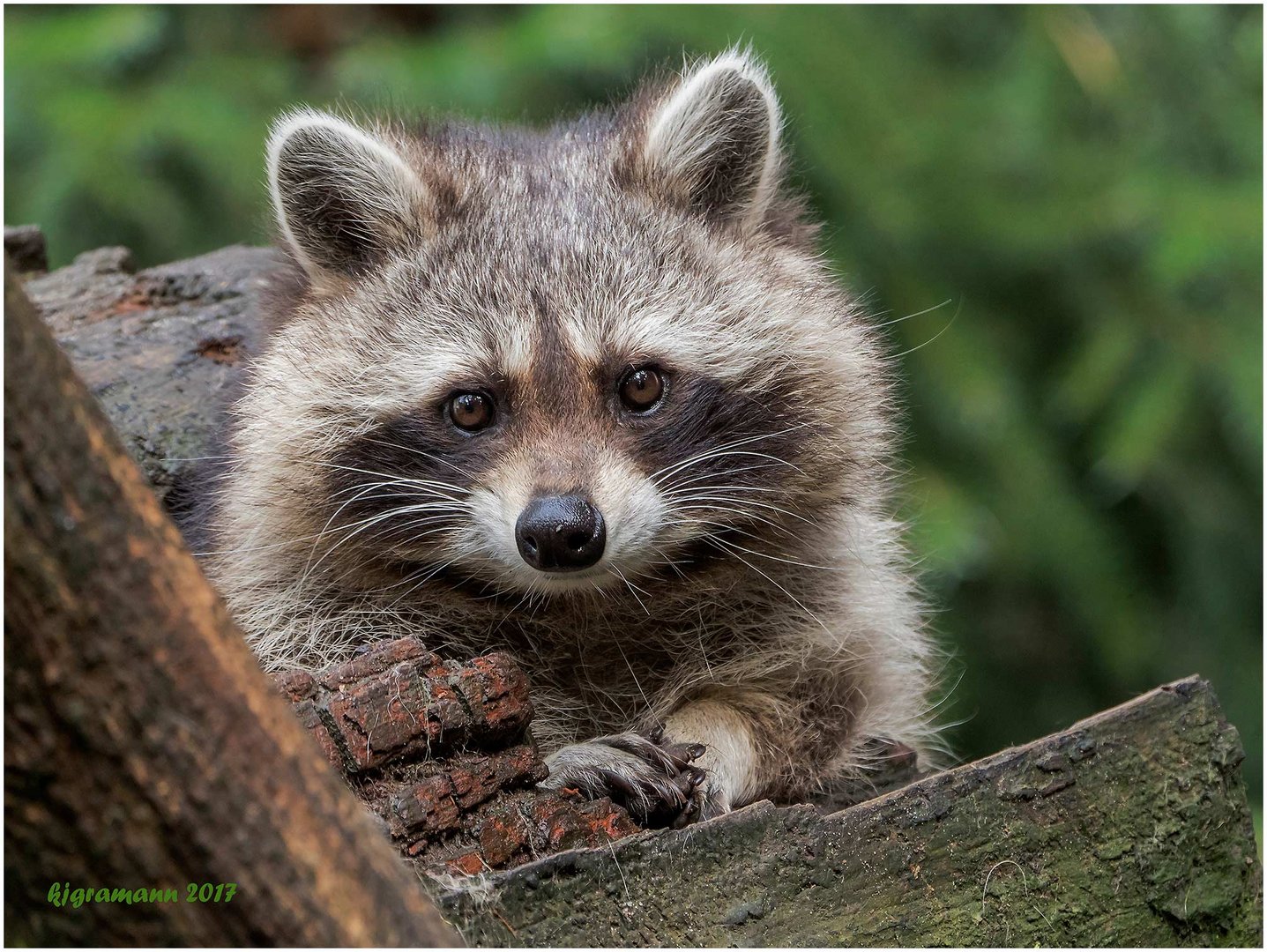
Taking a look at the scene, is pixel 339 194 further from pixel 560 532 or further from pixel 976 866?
pixel 976 866

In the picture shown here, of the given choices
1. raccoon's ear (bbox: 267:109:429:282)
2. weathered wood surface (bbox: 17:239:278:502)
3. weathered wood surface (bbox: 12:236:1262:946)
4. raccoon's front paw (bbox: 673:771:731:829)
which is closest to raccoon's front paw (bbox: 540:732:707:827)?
raccoon's front paw (bbox: 673:771:731:829)

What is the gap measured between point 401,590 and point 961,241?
2.92 m

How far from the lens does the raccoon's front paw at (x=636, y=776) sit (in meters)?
2.36

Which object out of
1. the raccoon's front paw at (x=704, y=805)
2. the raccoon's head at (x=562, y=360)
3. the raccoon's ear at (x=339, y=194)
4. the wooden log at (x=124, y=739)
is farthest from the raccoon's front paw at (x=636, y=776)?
the raccoon's ear at (x=339, y=194)

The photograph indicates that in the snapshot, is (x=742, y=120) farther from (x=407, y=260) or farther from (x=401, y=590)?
(x=401, y=590)

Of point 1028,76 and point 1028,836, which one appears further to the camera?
point 1028,76

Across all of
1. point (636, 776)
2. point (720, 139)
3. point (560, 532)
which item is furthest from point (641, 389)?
point (636, 776)

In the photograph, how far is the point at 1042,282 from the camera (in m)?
5.19

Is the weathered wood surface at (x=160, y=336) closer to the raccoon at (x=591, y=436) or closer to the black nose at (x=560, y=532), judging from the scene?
the raccoon at (x=591, y=436)

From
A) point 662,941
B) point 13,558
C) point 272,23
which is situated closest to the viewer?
point 13,558

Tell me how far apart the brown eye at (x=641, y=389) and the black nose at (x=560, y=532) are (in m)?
0.32

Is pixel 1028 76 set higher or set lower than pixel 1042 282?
higher

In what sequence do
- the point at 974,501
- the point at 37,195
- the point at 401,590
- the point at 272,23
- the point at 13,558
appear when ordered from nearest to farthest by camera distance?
the point at 13,558, the point at 401,590, the point at 37,195, the point at 974,501, the point at 272,23

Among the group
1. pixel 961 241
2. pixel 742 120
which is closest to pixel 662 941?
pixel 742 120
